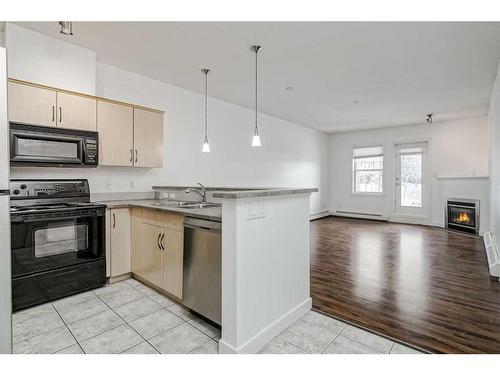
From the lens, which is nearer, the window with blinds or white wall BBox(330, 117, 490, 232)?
white wall BBox(330, 117, 490, 232)

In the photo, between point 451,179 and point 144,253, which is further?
point 451,179

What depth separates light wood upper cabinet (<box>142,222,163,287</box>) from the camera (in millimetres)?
2778

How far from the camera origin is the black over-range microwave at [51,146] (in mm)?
2512

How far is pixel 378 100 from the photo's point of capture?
16.7 feet

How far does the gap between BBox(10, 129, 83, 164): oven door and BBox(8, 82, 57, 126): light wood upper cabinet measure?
0.43 feet

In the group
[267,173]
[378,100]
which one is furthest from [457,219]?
[267,173]

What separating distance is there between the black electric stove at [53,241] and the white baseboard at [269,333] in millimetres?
1767

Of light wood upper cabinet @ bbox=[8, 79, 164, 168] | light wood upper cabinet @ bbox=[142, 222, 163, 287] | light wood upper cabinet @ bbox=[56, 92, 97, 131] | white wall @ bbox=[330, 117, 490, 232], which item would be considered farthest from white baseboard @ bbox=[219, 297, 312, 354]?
white wall @ bbox=[330, 117, 490, 232]

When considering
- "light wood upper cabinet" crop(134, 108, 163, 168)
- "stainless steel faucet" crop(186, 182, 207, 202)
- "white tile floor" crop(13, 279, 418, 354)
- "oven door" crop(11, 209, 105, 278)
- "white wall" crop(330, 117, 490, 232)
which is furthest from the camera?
"white wall" crop(330, 117, 490, 232)

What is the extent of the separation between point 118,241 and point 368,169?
707 cm

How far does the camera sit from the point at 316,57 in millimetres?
3332

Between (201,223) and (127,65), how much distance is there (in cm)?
264

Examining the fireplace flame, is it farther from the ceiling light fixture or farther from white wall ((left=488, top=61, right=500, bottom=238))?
the ceiling light fixture
